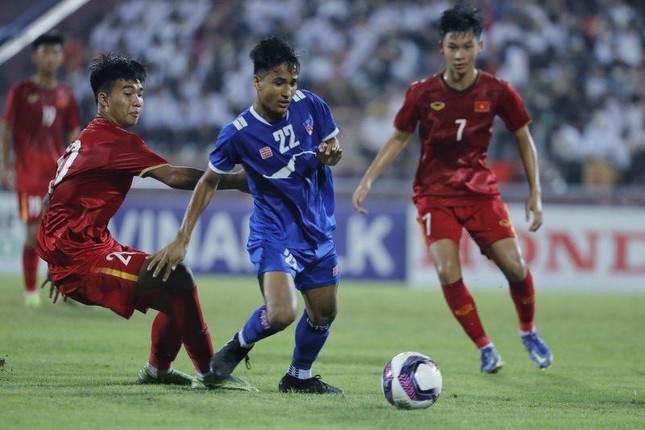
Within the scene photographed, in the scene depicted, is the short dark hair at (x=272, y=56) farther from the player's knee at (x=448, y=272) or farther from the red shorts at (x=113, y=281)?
the player's knee at (x=448, y=272)

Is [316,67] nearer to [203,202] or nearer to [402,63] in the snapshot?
[402,63]

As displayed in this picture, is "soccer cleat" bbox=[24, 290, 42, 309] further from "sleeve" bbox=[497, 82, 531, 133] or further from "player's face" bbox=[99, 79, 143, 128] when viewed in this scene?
"sleeve" bbox=[497, 82, 531, 133]

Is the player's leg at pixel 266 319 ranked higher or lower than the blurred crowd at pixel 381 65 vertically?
lower

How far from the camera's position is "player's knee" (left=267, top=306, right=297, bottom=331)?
5.89 meters

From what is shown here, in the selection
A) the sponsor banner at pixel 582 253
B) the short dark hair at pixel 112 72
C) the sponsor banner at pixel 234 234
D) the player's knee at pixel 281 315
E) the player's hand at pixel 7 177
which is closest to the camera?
the player's knee at pixel 281 315

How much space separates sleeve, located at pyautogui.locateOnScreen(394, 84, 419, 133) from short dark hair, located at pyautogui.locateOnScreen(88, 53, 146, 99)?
2296mm

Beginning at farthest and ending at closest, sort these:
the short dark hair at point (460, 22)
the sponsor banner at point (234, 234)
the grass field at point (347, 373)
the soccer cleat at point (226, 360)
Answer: the sponsor banner at point (234, 234), the short dark hair at point (460, 22), the soccer cleat at point (226, 360), the grass field at point (347, 373)

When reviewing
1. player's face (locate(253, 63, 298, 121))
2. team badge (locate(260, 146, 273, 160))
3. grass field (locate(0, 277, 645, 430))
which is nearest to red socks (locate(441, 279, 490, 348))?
grass field (locate(0, 277, 645, 430))

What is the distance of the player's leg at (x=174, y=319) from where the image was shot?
19.5ft

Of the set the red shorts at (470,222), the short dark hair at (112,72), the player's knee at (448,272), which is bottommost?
the player's knee at (448,272)

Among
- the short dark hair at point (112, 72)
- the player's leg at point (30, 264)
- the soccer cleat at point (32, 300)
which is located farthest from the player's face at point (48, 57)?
the short dark hair at point (112, 72)

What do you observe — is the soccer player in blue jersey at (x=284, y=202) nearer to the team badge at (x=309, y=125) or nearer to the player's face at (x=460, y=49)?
the team badge at (x=309, y=125)

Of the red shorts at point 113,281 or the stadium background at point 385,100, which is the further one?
the stadium background at point 385,100

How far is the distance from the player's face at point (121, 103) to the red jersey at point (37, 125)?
4.82 m
